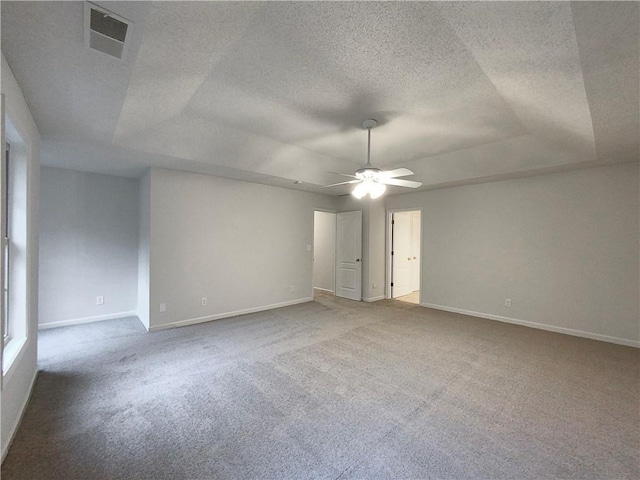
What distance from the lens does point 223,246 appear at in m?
4.91

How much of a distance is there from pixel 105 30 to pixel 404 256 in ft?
21.9

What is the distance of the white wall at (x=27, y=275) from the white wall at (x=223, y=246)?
152cm

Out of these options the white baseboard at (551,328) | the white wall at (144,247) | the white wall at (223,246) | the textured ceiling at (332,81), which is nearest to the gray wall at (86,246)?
the white wall at (144,247)

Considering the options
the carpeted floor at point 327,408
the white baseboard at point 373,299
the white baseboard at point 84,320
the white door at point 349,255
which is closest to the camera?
the carpeted floor at point 327,408

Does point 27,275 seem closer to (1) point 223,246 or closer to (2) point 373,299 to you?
(1) point 223,246

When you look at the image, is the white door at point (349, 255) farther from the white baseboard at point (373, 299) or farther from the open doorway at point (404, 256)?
the open doorway at point (404, 256)

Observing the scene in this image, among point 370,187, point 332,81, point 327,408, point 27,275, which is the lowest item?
point 327,408

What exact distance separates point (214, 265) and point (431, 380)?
3.69 metres

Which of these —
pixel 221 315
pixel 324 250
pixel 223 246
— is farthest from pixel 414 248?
pixel 221 315

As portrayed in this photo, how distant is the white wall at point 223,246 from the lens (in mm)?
4285

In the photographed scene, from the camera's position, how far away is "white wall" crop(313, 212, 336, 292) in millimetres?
7590

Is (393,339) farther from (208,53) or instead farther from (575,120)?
(208,53)

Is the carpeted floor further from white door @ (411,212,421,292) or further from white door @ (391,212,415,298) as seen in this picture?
white door @ (411,212,421,292)

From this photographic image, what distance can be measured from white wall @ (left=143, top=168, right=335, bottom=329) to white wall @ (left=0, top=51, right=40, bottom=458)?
5.00 feet
